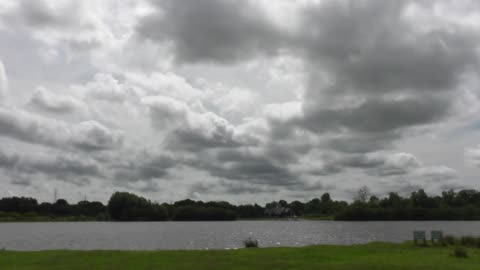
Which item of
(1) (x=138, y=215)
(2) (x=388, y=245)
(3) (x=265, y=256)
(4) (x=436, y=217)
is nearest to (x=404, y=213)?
(4) (x=436, y=217)

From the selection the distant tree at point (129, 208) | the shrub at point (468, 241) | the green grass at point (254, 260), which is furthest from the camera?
the distant tree at point (129, 208)

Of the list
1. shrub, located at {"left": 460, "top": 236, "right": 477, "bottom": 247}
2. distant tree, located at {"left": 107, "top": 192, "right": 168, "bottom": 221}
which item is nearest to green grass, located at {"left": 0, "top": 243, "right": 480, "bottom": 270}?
shrub, located at {"left": 460, "top": 236, "right": 477, "bottom": 247}

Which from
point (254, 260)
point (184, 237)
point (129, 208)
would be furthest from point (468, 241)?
point (129, 208)

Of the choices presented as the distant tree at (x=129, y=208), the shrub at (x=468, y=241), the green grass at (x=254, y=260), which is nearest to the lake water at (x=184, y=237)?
the shrub at (x=468, y=241)

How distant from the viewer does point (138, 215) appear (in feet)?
579

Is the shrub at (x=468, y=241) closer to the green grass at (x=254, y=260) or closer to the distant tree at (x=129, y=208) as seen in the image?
the green grass at (x=254, y=260)

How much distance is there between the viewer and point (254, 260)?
30672 millimetres

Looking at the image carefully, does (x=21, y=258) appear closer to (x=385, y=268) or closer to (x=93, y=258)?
(x=93, y=258)

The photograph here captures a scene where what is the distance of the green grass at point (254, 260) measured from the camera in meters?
28.0

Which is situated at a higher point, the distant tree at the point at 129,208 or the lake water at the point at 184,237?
the distant tree at the point at 129,208

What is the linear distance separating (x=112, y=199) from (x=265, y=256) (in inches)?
5835

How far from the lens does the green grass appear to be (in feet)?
91.9

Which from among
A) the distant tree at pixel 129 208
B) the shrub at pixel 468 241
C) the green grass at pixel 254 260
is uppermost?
the distant tree at pixel 129 208

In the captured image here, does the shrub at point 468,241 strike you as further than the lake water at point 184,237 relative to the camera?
No
